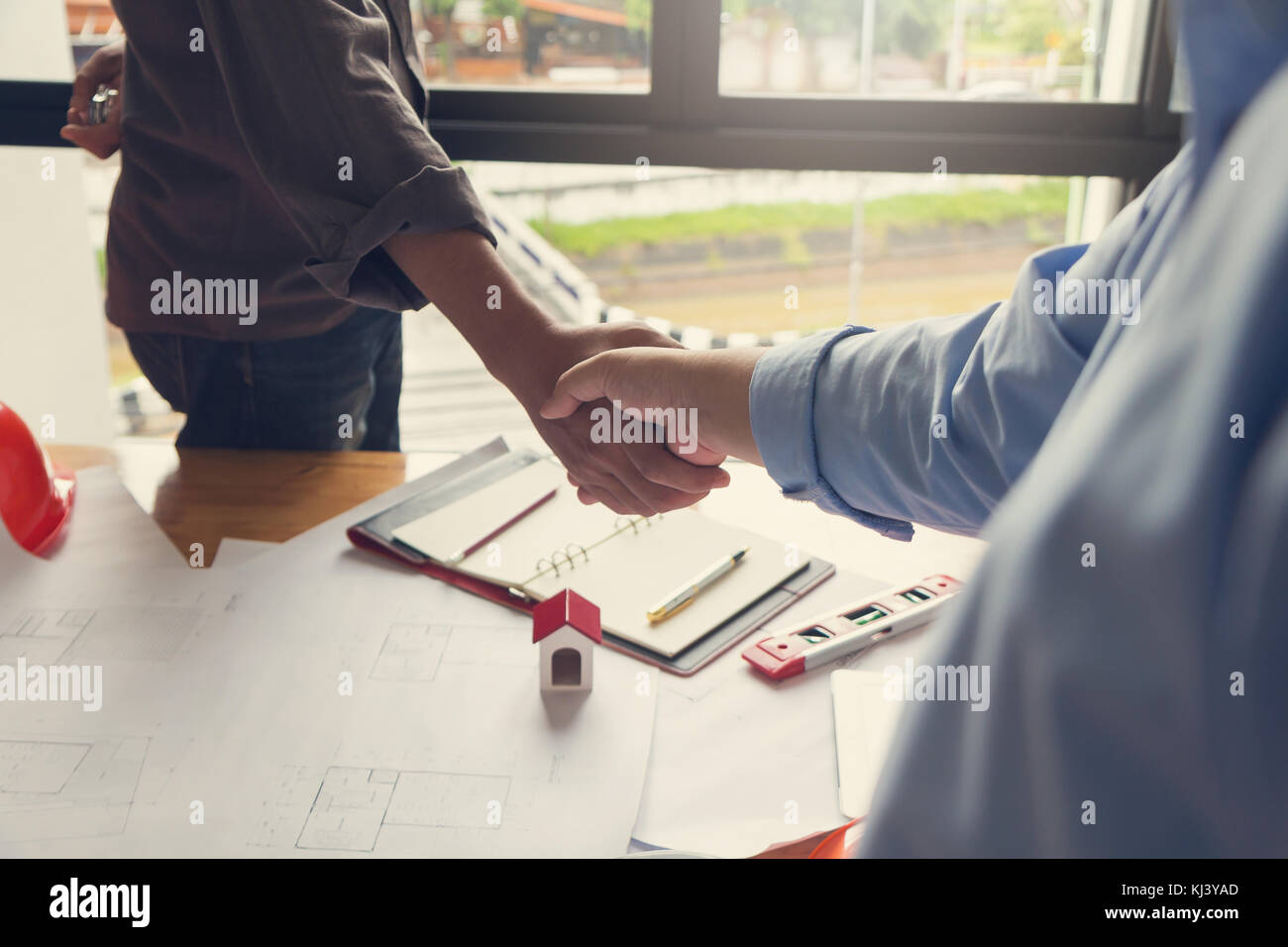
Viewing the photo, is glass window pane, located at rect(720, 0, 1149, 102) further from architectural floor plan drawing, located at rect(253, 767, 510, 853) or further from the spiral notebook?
architectural floor plan drawing, located at rect(253, 767, 510, 853)

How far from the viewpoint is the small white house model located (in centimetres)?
75

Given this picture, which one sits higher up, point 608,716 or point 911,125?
point 911,125

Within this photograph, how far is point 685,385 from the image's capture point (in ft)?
3.03

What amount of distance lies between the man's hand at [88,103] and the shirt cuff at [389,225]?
0.38 m

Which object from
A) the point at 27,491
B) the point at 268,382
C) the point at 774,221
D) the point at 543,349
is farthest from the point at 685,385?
the point at 774,221

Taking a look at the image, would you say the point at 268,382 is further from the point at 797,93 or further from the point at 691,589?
the point at 797,93

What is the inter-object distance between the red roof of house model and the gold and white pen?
0.08 metres

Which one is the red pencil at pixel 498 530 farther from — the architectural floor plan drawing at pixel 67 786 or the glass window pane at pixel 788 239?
the glass window pane at pixel 788 239

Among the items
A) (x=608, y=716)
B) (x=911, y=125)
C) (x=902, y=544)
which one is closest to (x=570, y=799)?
(x=608, y=716)

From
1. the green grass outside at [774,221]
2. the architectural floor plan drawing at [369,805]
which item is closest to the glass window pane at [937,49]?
the green grass outside at [774,221]

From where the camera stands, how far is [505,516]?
1012 mm
